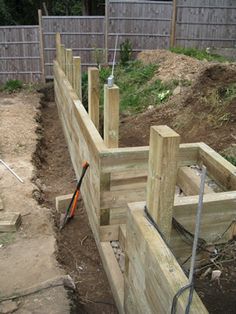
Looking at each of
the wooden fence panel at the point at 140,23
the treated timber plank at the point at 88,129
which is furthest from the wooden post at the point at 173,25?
the treated timber plank at the point at 88,129

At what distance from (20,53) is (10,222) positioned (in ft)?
29.7

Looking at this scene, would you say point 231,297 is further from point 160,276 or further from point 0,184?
point 0,184

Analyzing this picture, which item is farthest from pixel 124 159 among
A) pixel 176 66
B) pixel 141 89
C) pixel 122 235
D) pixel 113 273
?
pixel 176 66

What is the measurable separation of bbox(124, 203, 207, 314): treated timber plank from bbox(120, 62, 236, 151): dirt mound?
3040mm

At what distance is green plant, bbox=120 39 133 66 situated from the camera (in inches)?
451

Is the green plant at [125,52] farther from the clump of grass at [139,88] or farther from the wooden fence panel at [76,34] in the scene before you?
the clump of grass at [139,88]

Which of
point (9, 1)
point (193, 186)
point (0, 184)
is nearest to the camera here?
point (193, 186)

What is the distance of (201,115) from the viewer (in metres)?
6.23

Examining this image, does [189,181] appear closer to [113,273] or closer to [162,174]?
[113,273]

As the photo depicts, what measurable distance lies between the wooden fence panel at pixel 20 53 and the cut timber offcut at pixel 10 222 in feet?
28.6

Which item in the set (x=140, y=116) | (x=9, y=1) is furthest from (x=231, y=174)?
(x=9, y=1)

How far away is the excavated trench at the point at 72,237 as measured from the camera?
3496 millimetres

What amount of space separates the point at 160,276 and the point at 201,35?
448 inches

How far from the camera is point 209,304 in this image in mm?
2600
